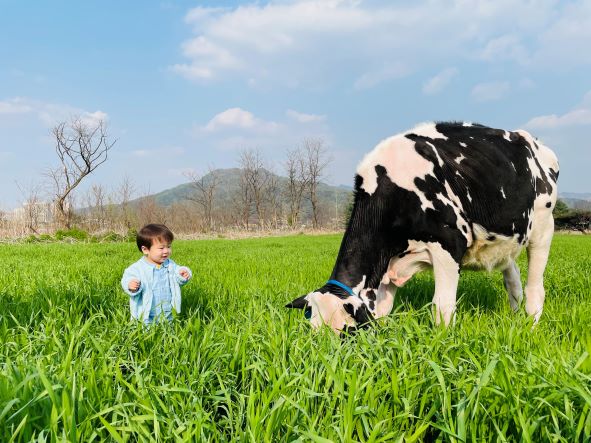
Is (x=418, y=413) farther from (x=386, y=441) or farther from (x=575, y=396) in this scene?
(x=575, y=396)

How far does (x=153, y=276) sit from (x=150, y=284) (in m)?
0.07

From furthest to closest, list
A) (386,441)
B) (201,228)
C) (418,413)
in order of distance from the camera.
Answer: (201,228) < (418,413) < (386,441)

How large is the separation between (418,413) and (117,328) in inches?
82.9

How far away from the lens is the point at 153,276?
3703 mm

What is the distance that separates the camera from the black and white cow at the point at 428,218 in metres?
3.64

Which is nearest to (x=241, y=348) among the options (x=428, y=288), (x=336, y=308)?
(x=336, y=308)

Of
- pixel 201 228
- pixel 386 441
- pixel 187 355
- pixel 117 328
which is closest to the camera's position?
pixel 386 441

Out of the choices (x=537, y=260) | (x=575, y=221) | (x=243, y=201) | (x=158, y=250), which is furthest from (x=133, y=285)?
(x=243, y=201)

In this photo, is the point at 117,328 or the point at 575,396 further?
the point at 117,328

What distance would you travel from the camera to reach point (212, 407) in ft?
6.97

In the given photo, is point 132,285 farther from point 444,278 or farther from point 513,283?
point 513,283

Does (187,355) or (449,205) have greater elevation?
(449,205)

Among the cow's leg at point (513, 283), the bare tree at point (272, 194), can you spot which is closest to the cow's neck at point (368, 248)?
the cow's leg at point (513, 283)

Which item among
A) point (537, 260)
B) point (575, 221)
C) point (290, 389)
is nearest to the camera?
point (290, 389)
